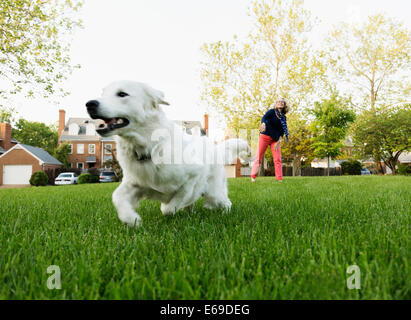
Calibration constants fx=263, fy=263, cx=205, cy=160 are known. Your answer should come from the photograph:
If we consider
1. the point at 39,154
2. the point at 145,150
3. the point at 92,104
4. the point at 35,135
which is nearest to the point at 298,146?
the point at 145,150

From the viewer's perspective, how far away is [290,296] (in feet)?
3.63

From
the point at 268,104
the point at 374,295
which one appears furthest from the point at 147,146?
the point at 268,104

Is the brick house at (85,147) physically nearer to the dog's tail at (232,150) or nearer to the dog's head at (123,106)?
the dog's tail at (232,150)

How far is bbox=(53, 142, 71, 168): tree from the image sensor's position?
1743 inches

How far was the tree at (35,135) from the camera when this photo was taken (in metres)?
52.7

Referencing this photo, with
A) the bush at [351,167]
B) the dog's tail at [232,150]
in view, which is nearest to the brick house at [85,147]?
the bush at [351,167]

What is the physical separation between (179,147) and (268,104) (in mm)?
21575

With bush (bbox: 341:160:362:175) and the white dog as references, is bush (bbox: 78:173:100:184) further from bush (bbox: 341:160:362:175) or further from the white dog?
bush (bbox: 341:160:362:175)

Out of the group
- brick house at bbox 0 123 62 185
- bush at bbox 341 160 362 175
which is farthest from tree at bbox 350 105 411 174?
brick house at bbox 0 123 62 185

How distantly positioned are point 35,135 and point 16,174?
67.5ft

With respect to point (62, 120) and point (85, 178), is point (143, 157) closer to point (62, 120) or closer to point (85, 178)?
point (85, 178)

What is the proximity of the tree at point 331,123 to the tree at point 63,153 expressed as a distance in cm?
3936

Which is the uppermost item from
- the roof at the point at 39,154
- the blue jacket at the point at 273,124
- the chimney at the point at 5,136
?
the chimney at the point at 5,136

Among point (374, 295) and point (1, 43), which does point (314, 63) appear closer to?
point (1, 43)
